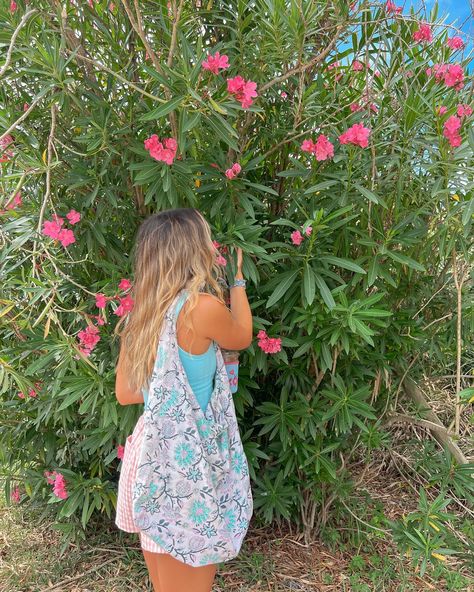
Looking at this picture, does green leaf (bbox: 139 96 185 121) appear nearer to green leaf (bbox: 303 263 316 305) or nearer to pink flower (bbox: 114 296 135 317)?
pink flower (bbox: 114 296 135 317)

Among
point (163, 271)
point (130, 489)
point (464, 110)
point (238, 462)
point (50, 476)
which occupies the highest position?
point (464, 110)

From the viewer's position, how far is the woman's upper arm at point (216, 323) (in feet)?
4.93

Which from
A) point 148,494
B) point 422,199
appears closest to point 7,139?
point 148,494

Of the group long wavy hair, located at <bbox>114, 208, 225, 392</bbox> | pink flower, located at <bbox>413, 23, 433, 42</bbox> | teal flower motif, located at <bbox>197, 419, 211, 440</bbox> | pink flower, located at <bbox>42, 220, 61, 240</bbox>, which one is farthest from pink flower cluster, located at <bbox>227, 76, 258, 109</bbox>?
teal flower motif, located at <bbox>197, 419, 211, 440</bbox>

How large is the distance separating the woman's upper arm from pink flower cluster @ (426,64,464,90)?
3.60ft

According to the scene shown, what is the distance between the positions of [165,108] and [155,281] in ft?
1.58

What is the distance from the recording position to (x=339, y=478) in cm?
248

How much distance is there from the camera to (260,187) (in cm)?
201

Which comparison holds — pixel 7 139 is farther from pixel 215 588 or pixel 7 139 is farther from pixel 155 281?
pixel 215 588

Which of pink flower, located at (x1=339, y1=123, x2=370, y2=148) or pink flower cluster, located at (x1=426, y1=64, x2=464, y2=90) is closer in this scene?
pink flower, located at (x1=339, y1=123, x2=370, y2=148)

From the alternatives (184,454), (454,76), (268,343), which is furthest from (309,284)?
(454,76)

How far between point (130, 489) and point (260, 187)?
104cm

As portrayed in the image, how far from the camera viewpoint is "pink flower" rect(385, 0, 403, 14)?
79.3 inches

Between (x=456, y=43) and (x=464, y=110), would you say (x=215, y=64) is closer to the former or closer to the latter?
(x=464, y=110)
